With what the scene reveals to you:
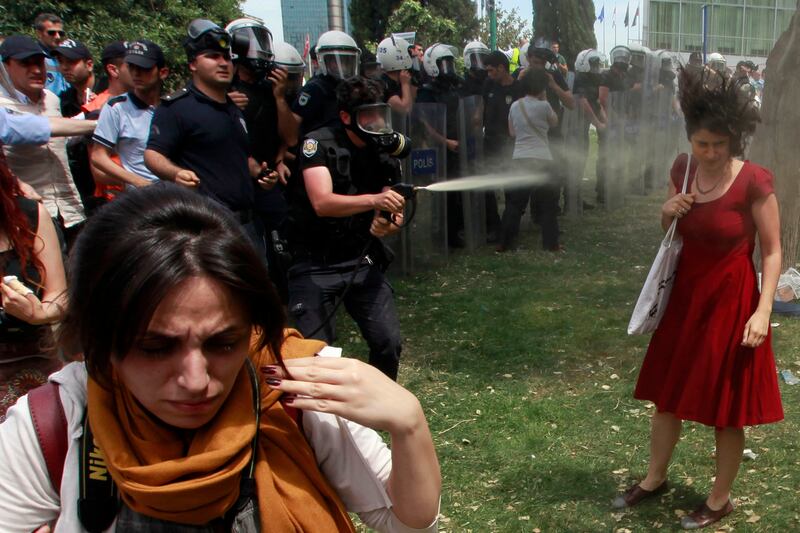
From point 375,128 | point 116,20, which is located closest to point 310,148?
point 375,128

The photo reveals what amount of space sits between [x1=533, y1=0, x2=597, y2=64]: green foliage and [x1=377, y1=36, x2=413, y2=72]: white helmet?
2317 cm

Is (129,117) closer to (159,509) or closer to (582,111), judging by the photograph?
(159,509)

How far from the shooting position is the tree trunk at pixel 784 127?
6777 millimetres

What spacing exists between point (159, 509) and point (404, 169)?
272 inches

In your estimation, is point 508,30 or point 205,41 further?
point 508,30

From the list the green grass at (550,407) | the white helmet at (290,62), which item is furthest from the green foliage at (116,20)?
the green grass at (550,407)

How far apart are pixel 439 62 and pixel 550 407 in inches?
258

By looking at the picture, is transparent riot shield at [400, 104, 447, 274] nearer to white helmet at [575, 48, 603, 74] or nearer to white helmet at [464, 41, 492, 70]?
white helmet at [464, 41, 492, 70]

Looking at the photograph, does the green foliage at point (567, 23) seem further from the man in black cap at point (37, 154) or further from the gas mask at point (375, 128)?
the gas mask at point (375, 128)

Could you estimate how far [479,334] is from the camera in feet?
21.0

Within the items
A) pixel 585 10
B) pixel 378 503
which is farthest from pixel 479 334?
pixel 585 10

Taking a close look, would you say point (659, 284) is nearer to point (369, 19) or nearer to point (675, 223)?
point (675, 223)

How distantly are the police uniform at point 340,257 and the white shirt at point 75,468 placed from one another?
246 cm

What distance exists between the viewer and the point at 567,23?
31.8 m
